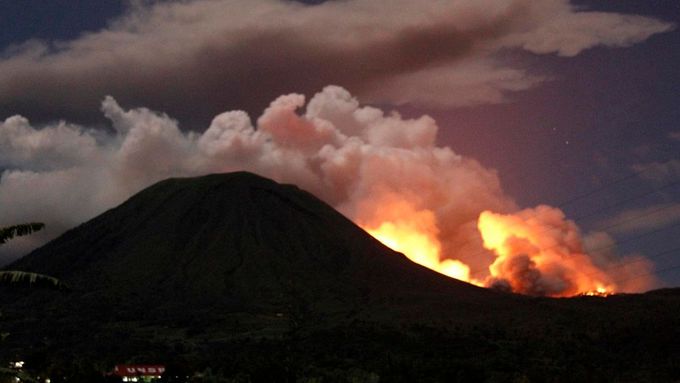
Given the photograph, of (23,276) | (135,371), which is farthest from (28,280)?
(135,371)

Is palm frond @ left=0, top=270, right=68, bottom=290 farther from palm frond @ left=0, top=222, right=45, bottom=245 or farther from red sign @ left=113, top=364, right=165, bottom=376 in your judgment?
red sign @ left=113, top=364, right=165, bottom=376

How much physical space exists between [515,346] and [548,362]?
21.4m

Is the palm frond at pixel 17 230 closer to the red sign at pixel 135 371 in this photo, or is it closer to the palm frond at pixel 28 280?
the palm frond at pixel 28 280

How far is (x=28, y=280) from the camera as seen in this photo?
38125 millimetres

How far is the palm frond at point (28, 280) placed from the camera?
125 feet

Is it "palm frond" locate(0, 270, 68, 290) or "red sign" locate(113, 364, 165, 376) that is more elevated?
"red sign" locate(113, 364, 165, 376)

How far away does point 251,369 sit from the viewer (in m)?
143

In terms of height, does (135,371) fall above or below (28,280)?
above

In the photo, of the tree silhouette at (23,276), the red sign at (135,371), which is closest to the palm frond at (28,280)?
the tree silhouette at (23,276)

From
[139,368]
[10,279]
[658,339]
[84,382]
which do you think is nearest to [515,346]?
[658,339]

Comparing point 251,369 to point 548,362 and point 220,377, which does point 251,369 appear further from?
point 548,362

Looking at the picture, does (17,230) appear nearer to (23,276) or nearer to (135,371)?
(23,276)

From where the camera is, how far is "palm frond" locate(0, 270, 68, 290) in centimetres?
3812

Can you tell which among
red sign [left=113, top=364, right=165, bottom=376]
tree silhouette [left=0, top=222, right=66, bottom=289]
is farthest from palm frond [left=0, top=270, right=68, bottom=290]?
red sign [left=113, top=364, right=165, bottom=376]
